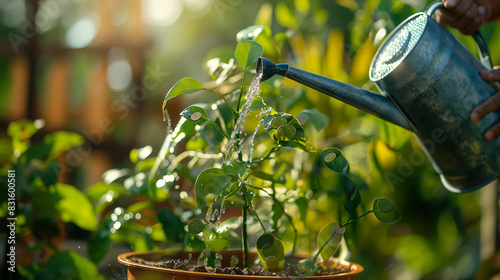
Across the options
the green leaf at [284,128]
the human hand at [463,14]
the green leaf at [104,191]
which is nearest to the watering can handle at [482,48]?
the human hand at [463,14]

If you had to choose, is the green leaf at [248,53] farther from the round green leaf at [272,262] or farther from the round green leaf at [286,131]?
the round green leaf at [272,262]

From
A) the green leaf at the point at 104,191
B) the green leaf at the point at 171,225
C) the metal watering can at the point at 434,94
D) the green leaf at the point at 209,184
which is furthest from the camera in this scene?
the green leaf at the point at 104,191

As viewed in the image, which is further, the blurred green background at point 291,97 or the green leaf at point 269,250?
the blurred green background at point 291,97

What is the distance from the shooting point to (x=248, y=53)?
1.99ft

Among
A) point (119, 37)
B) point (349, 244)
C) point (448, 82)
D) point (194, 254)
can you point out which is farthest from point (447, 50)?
point (119, 37)

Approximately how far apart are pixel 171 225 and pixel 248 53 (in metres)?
0.31

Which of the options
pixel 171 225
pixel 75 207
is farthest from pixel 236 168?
pixel 75 207

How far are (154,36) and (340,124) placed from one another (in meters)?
1.37

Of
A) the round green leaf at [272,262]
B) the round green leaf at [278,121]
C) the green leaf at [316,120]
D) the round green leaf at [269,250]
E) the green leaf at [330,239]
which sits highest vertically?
the round green leaf at [278,121]

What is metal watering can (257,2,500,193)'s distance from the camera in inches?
25.9

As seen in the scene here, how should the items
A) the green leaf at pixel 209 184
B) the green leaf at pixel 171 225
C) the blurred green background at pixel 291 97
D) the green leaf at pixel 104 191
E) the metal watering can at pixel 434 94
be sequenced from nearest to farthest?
the green leaf at pixel 209 184 → the metal watering can at pixel 434 94 → the green leaf at pixel 171 225 → the green leaf at pixel 104 191 → the blurred green background at pixel 291 97

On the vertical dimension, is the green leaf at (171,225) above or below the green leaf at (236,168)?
below

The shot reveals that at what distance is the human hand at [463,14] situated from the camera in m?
0.78

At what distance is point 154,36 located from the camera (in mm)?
2471
